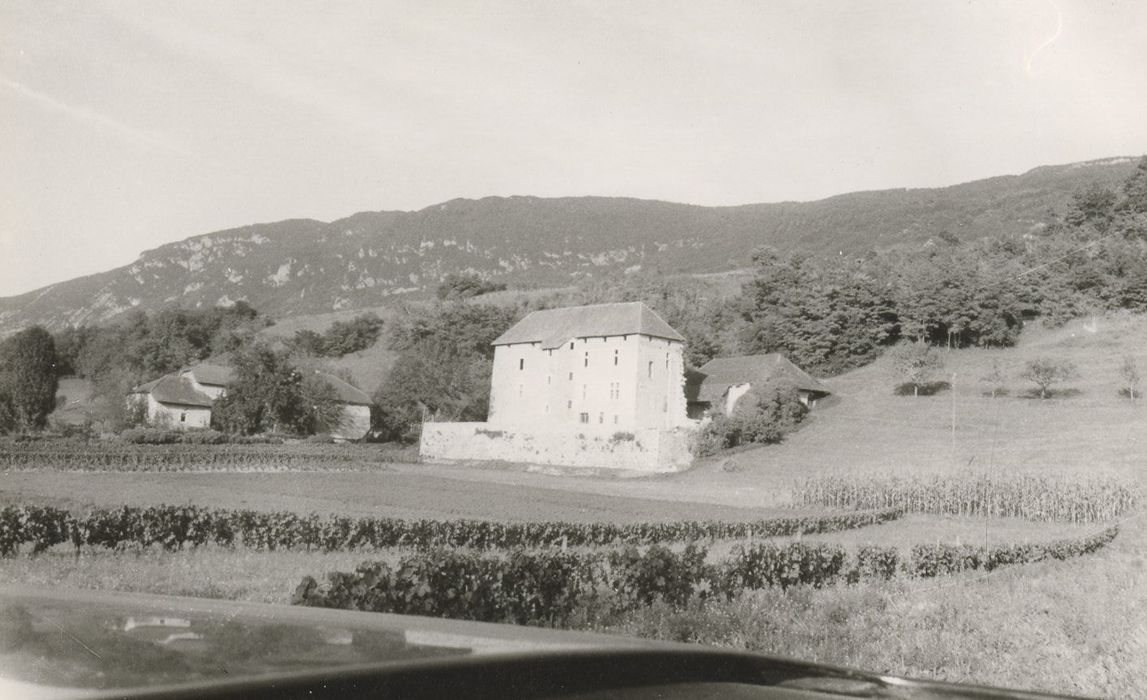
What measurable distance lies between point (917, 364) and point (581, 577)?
173 ft

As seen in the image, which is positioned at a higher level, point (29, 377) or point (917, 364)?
point (917, 364)

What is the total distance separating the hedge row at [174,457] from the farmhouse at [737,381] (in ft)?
88.1

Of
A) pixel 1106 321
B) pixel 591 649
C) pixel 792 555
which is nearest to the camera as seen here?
pixel 591 649

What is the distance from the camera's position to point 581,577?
14.2 meters

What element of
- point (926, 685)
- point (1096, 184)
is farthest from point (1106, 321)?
point (926, 685)

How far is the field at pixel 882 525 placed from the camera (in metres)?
10.5

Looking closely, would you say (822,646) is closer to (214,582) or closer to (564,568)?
(564,568)

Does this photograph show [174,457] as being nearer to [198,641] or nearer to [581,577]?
[581,577]

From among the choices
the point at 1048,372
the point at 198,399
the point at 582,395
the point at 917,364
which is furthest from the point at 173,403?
the point at 1048,372

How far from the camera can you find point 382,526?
22.0 metres

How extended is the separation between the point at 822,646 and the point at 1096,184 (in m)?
94.7

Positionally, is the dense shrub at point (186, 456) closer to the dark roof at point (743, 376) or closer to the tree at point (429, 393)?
the tree at point (429, 393)

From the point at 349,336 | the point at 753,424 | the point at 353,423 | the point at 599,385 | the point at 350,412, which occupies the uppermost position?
the point at 349,336

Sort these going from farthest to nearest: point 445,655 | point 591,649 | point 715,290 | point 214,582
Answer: point 715,290 < point 214,582 < point 591,649 < point 445,655
